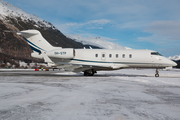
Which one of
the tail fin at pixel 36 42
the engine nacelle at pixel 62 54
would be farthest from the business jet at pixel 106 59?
the tail fin at pixel 36 42

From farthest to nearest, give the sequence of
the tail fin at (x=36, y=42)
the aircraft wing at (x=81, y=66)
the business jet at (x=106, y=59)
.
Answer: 1. the tail fin at (x=36, y=42)
2. the business jet at (x=106, y=59)
3. the aircraft wing at (x=81, y=66)

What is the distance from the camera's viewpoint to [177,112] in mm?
4277

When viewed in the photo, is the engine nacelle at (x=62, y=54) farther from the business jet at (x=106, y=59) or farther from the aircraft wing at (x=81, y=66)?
the aircraft wing at (x=81, y=66)

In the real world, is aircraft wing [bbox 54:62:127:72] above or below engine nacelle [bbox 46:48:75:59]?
below

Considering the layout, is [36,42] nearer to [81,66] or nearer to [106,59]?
[81,66]

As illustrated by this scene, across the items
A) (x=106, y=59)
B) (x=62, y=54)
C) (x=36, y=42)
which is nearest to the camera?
(x=62, y=54)

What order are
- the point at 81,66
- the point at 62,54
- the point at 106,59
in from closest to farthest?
the point at 81,66 → the point at 62,54 → the point at 106,59

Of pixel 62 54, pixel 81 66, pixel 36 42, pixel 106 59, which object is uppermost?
pixel 36 42

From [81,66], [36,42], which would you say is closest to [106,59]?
[81,66]

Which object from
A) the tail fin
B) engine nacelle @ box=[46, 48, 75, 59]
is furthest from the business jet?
the tail fin

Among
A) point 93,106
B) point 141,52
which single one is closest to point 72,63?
point 141,52

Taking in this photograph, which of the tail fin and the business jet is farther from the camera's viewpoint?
the tail fin

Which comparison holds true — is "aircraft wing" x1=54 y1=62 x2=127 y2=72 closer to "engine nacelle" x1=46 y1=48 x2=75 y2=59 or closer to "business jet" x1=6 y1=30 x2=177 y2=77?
"business jet" x1=6 y1=30 x2=177 y2=77

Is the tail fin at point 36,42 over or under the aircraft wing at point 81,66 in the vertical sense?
over
